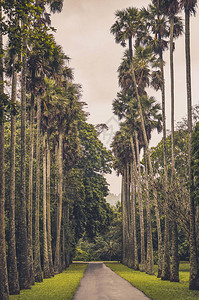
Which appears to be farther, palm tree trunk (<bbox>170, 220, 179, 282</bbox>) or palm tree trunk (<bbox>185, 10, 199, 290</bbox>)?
palm tree trunk (<bbox>170, 220, 179, 282</bbox>)

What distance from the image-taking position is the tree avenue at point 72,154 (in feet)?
60.1

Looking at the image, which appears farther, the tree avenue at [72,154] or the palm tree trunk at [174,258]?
the palm tree trunk at [174,258]

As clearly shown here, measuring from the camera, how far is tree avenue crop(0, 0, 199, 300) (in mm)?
18312

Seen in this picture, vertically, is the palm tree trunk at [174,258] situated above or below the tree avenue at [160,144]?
below

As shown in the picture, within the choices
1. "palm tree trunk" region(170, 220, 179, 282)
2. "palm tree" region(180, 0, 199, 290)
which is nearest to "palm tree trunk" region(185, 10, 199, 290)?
"palm tree" region(180, 0, 199, 290)

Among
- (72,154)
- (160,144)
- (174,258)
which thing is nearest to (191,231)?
(174,258)

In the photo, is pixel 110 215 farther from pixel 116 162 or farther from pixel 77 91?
pixel 77 91

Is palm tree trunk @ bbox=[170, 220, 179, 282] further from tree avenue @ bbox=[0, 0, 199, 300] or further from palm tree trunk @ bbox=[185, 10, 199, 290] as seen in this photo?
palm tree trunk @ bbox=[185, 10, 199, 290]

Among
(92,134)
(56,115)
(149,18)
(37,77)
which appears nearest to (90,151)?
(92,134)

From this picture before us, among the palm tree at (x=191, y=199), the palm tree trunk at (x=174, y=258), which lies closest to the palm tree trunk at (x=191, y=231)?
the palm tree at (x=191, y=199)

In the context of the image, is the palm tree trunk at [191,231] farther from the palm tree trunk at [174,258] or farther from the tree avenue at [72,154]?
the palm tree trunk at [174,258]

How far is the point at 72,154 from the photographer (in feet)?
134

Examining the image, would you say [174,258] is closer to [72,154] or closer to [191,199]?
[191,199]

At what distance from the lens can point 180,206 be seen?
73.9 ft
